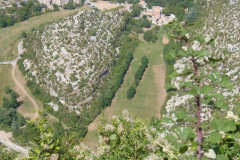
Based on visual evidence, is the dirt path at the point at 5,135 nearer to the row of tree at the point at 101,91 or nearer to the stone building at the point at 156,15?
the row of tree at the point at 101,91

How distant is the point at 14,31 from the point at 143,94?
164 feet

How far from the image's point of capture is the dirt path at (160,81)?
49.7 meters

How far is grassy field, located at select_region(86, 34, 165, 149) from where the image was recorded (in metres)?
47.1

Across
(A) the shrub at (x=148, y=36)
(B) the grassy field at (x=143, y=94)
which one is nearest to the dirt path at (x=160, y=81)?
(B) the grassy field at (x=143, y=94)

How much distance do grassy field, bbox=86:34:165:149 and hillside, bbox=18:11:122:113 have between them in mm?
4748

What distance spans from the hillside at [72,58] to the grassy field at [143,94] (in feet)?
15.6

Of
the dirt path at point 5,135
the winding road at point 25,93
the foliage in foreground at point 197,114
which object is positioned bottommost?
the dirt path at point 5,135

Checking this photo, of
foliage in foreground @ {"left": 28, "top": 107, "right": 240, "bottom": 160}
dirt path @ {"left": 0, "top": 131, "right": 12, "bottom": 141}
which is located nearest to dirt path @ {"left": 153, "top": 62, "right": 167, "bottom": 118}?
dirt path @ {"left": 0, "top": 131, "right": 12, "bottom": 141}

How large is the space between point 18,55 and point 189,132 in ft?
221

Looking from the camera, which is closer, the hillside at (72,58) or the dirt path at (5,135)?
the dirt path at (5,135)

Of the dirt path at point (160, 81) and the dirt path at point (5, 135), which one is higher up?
the dirt path at point (160, 81)

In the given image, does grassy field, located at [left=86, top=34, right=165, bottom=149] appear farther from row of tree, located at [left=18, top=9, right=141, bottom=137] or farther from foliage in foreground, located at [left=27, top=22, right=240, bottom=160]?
foliage in foreground, located at [left=27, top=22, right=240, bottom=160]

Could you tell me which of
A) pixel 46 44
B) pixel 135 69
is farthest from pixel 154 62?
pixel 46 44

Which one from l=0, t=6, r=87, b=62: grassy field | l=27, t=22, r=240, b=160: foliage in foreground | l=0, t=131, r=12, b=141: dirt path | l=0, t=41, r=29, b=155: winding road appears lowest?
l=0, t=131, r=12, b=141: dirt path
